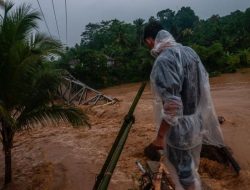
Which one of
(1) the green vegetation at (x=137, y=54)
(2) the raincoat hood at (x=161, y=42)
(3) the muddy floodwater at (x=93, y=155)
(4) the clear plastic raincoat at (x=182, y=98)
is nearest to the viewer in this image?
(4) the clear plastic raincoat at (x=182, y=98)

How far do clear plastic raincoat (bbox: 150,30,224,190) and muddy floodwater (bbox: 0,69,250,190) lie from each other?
9.90 feet

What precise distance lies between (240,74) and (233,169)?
85.1ft

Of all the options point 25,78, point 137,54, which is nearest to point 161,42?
point 25,78

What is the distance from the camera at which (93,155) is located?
390 inches

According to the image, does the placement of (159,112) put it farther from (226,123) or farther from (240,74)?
(240,74)

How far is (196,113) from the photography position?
423cm

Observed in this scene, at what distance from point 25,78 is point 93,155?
240 cm

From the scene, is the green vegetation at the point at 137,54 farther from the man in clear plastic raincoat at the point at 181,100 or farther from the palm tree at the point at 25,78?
the man in clear plastic raincoat at the point at 181,100

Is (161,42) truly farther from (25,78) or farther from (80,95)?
(80,95)

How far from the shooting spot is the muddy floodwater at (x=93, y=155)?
26.2 feet

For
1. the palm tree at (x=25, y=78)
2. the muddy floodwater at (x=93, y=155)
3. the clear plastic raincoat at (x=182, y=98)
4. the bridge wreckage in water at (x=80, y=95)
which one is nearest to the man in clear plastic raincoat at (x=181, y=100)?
the clear plastic raincoat at (x=182, y=98)

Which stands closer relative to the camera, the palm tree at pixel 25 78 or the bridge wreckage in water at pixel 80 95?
the palm tree at pixel 25 78

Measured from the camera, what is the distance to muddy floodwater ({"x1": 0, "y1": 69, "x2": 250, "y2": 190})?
7980 millimetres

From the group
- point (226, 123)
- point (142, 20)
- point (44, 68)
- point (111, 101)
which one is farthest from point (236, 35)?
point (44, 68)
